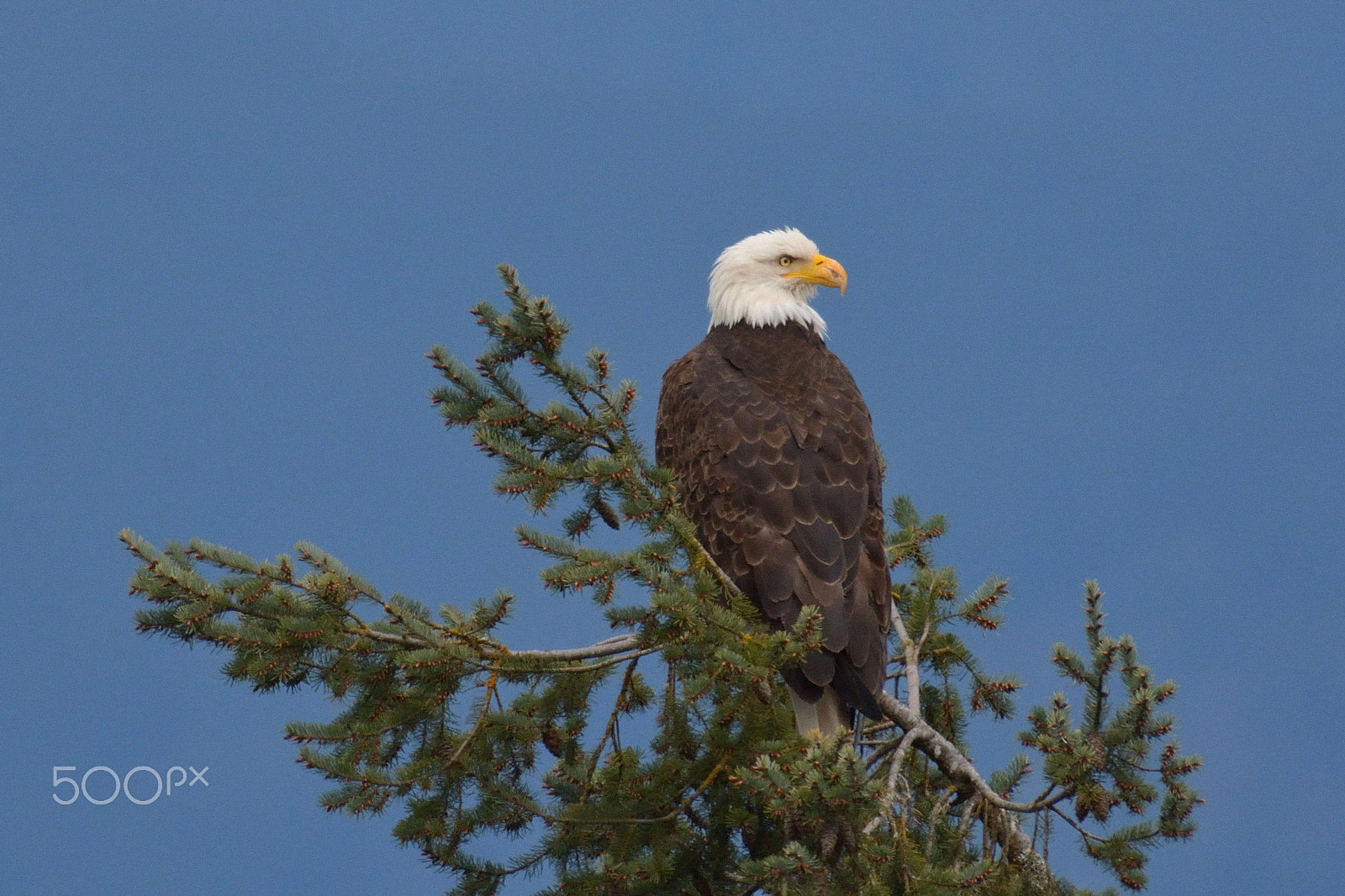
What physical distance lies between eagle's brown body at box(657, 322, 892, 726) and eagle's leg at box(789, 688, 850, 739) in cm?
4

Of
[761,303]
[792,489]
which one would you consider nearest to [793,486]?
[792,489]

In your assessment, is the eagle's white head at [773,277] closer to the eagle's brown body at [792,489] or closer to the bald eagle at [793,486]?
the bald eagle at [793,486]

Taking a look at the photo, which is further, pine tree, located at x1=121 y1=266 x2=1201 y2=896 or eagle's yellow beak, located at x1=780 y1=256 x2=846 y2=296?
eagle's yellow beak, located at x1=780 y1=256 x2=846 y2=296

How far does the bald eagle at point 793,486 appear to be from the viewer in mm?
6434

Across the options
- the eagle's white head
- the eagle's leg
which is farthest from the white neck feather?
the eagle's leg

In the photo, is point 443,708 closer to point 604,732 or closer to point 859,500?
point 604,732

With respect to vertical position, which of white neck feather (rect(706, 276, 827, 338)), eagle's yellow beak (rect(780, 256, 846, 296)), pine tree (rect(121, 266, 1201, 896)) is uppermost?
eagle's yellow beak (rect(780, 256, 846, 296))

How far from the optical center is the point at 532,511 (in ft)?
19.7

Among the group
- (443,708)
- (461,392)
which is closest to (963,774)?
(443,708)

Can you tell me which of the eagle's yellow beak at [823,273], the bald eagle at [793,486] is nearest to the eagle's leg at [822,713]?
the bald eagle at [793,486]

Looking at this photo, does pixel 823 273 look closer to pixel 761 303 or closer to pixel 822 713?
pixel 761 303

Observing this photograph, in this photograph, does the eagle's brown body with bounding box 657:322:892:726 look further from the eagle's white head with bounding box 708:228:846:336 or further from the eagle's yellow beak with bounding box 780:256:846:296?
the eagle's yellow beak with bounding box 780:256:846:296

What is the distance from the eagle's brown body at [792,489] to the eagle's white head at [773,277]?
1.91ft

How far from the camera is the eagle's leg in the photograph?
6422mm
